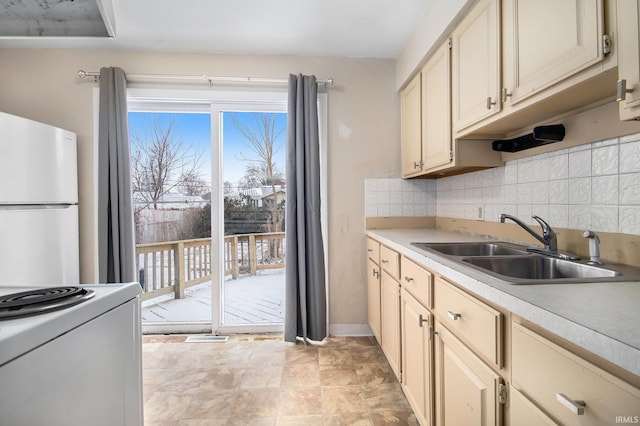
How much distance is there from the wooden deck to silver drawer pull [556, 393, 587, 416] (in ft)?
7.75

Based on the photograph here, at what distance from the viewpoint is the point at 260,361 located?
2254 millimetres

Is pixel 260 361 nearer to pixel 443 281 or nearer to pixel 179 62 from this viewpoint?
pixel 443 281

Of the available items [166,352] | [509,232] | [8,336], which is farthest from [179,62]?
[509,232]

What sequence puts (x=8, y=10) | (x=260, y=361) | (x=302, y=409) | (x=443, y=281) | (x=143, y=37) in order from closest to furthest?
(x=8, y=10) < (x=443, y=281) < (x=302, y=409) < (x=260, y=361) < (x=143, y=37)

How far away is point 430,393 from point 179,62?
3.01 meters

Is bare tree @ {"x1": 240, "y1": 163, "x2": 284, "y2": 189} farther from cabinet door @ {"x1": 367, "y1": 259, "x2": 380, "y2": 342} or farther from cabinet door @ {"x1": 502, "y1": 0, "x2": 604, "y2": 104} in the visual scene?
cabinet door @ {"x1": 502, "y1": 0, "x2": 604, "y2": 104}

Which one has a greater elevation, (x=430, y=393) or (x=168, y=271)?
(x=168, y=271)

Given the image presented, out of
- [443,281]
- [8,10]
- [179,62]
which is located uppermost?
[179,62]

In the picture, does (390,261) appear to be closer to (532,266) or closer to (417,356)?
(417,356)

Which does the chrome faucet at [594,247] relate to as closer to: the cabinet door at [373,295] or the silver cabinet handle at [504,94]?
the silver cabinet handle at [504,94]

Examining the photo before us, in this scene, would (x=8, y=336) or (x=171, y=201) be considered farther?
(x=171, y=201)

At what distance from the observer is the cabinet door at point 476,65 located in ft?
4.51

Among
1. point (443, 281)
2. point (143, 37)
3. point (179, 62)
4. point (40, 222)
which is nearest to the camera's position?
point (443, 281)

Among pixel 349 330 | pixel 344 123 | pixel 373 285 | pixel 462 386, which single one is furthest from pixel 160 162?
pixel 462 386
